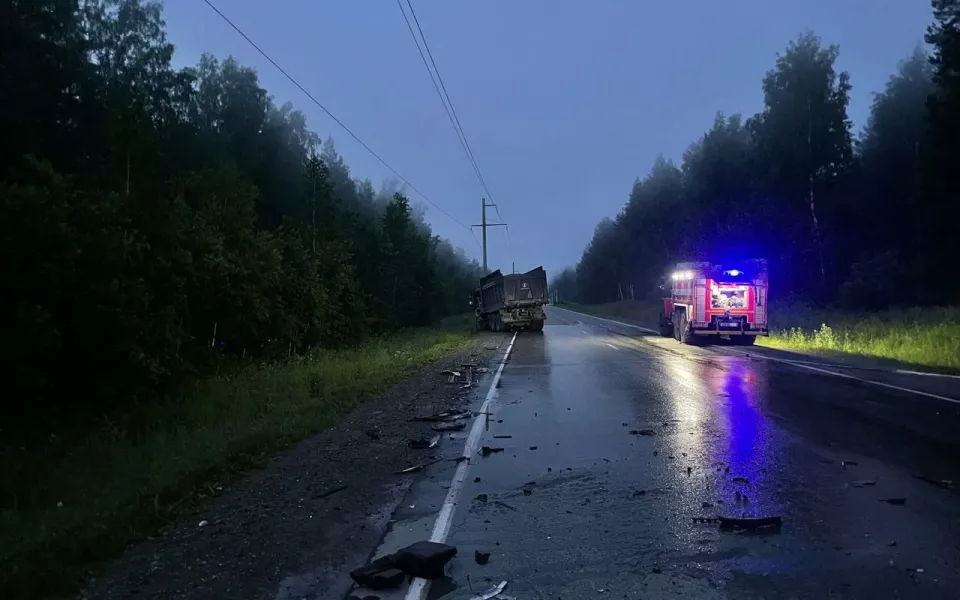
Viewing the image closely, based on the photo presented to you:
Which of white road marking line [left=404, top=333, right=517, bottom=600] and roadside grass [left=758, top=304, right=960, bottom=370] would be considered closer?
white road marking line [left=404, top=333, right=517, bottom=600]

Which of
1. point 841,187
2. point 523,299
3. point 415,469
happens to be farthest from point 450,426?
point 841,187

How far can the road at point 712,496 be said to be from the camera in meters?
4.82

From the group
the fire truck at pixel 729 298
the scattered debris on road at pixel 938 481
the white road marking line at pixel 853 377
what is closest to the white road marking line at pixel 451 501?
the scattered debris on road at pixel 938 481

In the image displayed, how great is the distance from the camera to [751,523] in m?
5.86

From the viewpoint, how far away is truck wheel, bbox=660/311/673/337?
33500 millimetres

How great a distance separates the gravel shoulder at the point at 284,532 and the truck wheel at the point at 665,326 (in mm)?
25154

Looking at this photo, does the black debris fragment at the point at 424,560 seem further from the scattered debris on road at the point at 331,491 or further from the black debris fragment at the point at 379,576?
the scattered debris on road at the point at 331,491

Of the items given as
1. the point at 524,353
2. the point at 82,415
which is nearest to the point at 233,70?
the point at 524,353

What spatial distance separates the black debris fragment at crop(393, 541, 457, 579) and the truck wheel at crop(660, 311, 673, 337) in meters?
29.3

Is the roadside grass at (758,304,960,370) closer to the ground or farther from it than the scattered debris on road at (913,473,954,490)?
farther from it

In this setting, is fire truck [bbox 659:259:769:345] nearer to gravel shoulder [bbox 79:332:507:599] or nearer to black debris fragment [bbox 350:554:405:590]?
gravel shoulder [bbox 79:332:507:599]

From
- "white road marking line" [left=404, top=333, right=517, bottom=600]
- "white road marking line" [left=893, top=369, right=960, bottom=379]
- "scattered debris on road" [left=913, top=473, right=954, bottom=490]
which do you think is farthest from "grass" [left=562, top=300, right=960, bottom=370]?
"white road marking line" [left=404, top=333, right=517, bottom=600]

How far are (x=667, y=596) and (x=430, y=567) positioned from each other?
5.09ft

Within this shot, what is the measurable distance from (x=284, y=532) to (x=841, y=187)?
6136 centimetres
